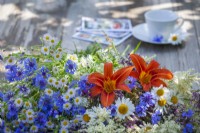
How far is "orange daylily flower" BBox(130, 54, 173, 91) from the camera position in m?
1.30

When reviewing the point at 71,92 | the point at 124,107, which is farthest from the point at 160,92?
the point at 71,92

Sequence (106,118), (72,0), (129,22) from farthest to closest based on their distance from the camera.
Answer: (72,0) < (129,22) < (106,118)

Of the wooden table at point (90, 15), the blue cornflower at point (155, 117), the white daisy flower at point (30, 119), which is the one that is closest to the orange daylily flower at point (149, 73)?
the blue cornflower at point (155, 117)

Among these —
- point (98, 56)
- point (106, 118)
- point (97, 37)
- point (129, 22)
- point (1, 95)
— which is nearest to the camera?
point (106, 118)

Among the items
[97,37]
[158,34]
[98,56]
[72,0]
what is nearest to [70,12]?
[72,0]

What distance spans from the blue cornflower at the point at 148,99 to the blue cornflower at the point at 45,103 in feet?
0.80

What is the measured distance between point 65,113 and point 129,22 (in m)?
1.44

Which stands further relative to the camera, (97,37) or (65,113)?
(97,37)

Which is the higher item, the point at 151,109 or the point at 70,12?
the point at 151,109

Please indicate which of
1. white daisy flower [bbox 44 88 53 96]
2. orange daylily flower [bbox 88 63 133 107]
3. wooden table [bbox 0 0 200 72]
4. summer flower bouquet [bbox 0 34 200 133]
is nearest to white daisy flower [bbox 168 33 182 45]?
wooden table [bbox 0 0 200 72]

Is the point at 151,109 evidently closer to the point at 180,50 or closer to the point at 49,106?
the point at 49,106

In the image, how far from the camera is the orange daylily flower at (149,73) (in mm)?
1300

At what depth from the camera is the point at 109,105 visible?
4.02 feet

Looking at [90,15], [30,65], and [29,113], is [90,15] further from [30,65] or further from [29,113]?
[29,113]
